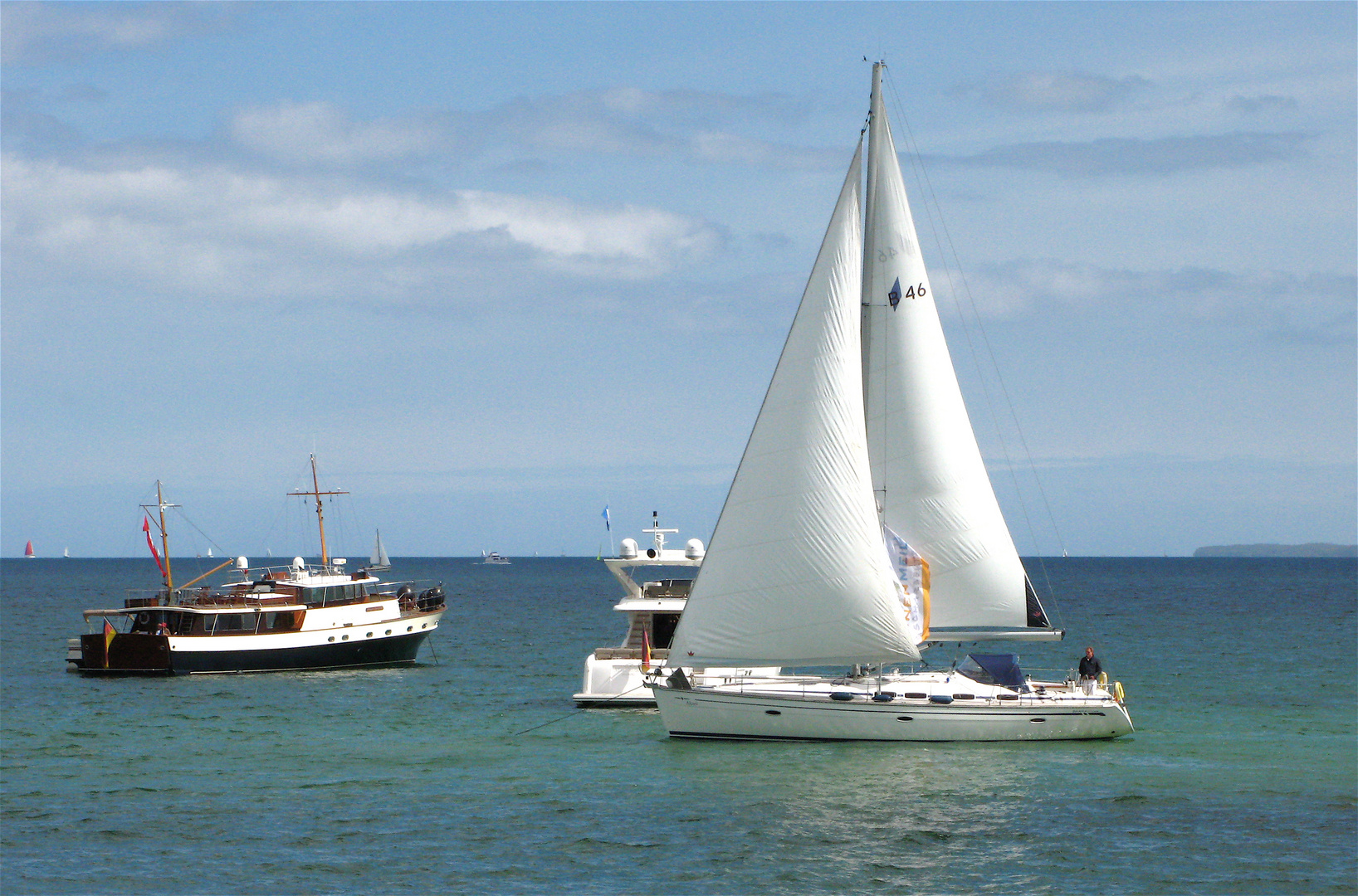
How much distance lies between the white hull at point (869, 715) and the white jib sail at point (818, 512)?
100cm

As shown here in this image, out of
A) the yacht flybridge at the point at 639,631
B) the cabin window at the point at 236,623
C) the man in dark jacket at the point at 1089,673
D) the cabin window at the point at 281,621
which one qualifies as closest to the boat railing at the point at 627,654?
the yacht flybridge at the point at 639,631

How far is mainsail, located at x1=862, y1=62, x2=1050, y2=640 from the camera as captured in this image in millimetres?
33156

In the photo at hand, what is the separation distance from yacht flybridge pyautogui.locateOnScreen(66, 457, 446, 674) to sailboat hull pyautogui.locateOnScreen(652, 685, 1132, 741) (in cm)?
2998

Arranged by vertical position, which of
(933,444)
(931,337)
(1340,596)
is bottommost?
(1340,596)

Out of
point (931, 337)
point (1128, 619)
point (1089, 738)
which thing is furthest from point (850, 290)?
point (1128, 619)

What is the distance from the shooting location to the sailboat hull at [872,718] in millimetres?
32750

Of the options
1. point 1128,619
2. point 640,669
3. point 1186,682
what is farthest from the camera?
point 1128,619

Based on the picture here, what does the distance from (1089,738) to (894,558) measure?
21.6 ft

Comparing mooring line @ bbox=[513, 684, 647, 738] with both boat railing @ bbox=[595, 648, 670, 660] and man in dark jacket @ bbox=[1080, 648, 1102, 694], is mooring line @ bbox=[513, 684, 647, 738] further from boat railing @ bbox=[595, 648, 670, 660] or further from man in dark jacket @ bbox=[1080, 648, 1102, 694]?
man in dark jacket @ bbox=[1080, 648, 1102, 694]

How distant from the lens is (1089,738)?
3453cm

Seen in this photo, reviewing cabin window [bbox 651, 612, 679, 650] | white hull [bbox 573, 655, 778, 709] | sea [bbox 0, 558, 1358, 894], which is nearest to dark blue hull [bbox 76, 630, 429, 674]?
sea [bbox 0, 558, 1358, 894]

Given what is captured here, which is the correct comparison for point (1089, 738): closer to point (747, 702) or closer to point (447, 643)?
point (747, 702)

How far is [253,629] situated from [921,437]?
116 ft

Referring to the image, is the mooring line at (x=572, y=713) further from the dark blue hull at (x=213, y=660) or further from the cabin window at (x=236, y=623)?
the cabin window at (x=236, y=623)
